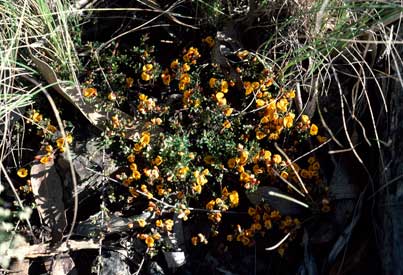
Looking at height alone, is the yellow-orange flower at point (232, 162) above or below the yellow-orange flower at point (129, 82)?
below

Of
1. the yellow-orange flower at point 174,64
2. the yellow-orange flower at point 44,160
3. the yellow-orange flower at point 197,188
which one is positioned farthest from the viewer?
the yellow-orange flower at point 174,64

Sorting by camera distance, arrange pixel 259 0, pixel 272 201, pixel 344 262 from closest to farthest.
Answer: pixel 344 262 < pixel 272 201 < pixel 259 0

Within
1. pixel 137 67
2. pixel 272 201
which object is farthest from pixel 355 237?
pixel 137 67

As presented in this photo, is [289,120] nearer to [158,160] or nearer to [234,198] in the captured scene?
[234,198]

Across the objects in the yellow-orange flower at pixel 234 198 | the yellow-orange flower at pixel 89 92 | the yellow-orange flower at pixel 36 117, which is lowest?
the yellow-orange flower at pixel 234 198

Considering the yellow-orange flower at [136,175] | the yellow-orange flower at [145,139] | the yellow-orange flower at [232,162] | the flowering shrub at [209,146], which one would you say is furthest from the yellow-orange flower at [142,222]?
the yellow-orange flower at [232,162]

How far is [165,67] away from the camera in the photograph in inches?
116

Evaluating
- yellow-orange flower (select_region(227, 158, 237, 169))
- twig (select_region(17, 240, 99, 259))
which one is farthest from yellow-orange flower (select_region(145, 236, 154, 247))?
yellow-orange flower (select_region(227, 158, 237, 169))

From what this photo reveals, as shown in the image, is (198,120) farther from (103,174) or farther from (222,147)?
(103,174)

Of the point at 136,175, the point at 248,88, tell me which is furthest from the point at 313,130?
the point at 136,175

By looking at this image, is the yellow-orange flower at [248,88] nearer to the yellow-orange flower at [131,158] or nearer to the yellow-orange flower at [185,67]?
the yellow-orange flower at [185,67]

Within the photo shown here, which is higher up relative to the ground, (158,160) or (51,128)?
(51,128)

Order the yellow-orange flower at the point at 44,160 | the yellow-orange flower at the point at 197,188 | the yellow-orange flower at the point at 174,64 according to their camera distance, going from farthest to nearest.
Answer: the yellow-orange flower at the point at 174,64
the yellow-orange flower at the point at 44,160
the yellow-orange flower at the point at 197,188

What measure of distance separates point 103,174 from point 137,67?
59cm
